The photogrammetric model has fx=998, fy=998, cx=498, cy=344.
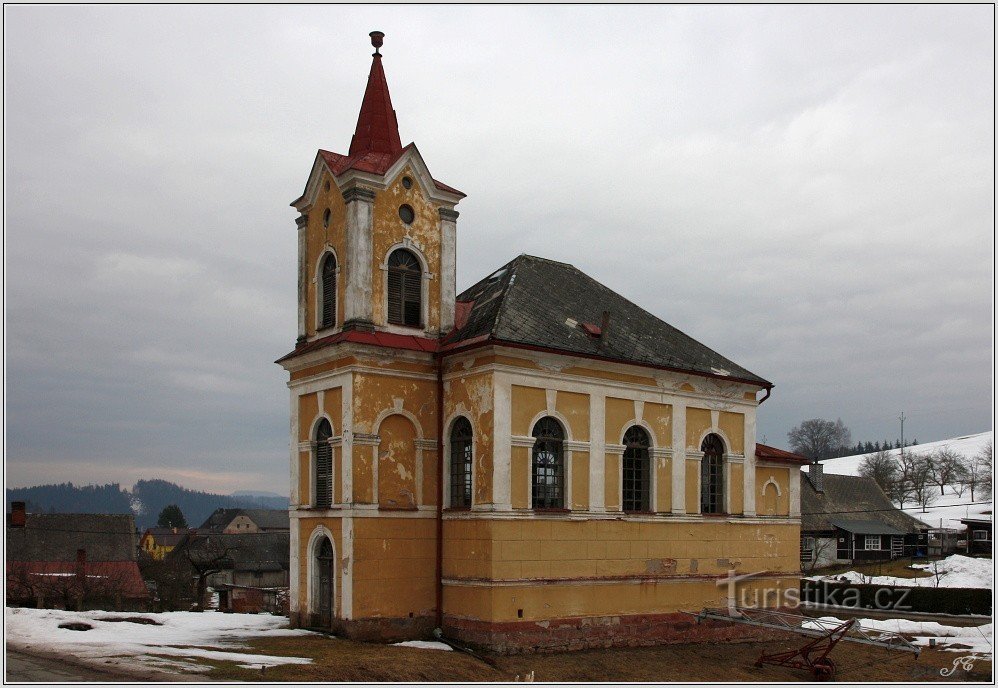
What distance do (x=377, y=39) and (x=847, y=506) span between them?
176 feet

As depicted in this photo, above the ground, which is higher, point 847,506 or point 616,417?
point 616,417

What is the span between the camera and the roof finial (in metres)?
27.3

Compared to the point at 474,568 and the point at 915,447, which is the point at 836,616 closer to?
the point at 474,568

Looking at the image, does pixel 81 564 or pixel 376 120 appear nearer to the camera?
pixel 376 120

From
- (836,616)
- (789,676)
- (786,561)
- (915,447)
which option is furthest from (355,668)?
(915,447)

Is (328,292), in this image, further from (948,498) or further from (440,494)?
(948,498)

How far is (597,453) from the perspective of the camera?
2520cm

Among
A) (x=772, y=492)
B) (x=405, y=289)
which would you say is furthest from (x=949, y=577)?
(x=405, y=289)

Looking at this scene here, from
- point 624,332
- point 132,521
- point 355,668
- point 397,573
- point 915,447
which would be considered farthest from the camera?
point 915,447

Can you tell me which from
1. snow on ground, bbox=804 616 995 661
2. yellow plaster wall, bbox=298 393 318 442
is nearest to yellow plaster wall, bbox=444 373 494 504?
yellow plaster wall, bbox=298 393 318 442

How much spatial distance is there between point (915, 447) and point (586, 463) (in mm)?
154473

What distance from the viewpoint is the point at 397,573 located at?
2384cm

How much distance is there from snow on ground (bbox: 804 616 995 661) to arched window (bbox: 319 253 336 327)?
613 inches

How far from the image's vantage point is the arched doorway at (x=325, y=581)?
24188 mm
